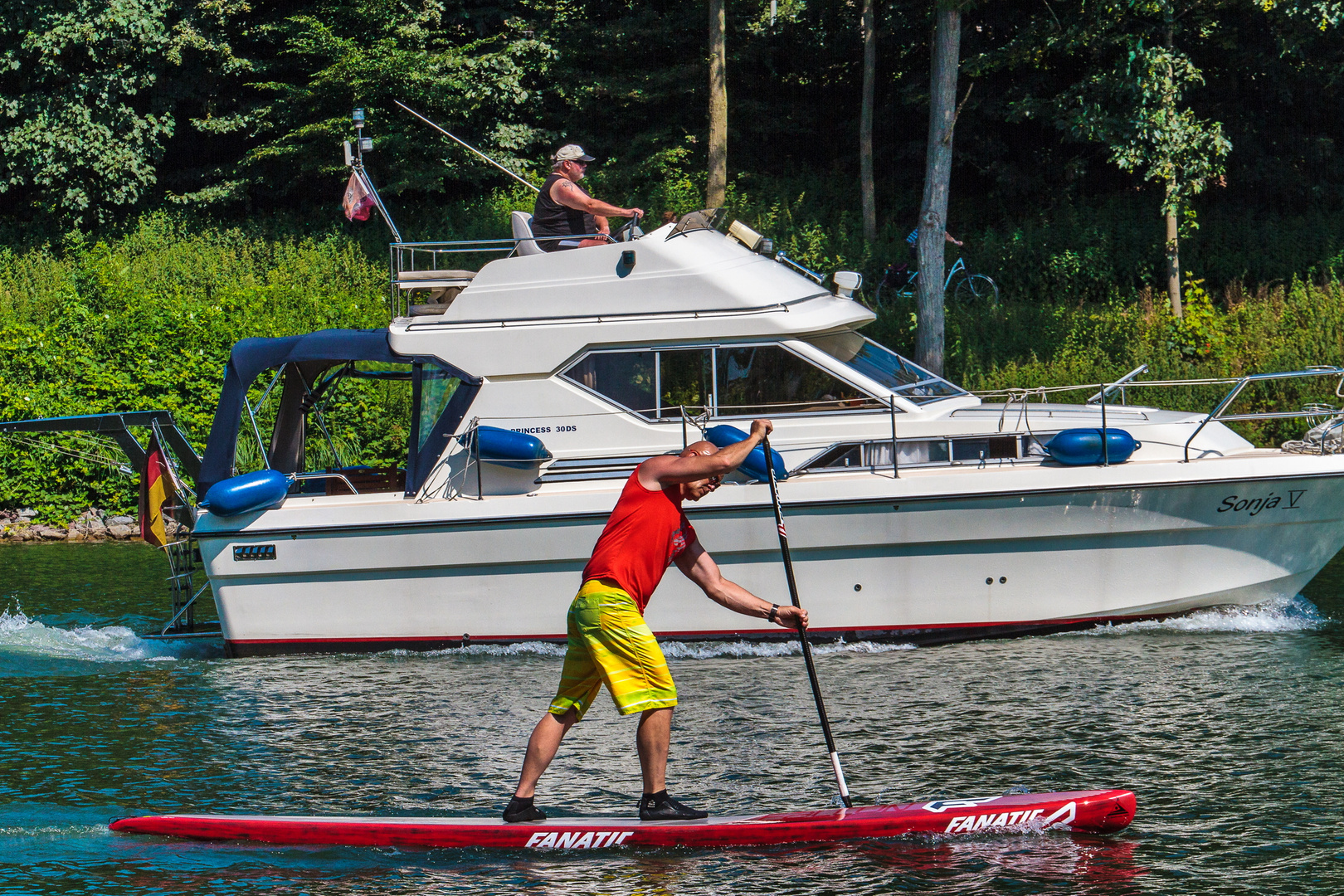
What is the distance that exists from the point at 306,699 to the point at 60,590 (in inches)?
198

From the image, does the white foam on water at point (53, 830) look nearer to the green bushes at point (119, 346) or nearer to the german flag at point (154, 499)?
the german flag at point (154, 499)

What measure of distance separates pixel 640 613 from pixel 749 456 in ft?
11.4

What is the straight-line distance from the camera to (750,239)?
1091 cm

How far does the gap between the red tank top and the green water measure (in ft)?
4.07

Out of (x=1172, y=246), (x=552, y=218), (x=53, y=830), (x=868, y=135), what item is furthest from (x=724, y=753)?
(x=868, y=135)

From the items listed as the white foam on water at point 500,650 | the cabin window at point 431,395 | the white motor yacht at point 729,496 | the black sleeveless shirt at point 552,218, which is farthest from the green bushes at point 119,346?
the white foam on water at point 500,650

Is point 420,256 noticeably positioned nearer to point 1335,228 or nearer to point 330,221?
point 330,221

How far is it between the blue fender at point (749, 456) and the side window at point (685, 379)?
50cm

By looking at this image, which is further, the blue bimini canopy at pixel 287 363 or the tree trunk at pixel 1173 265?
the tree trunk at pixel 1173 265

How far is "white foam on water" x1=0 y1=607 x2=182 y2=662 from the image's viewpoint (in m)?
9.93

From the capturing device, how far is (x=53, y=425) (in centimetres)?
1035

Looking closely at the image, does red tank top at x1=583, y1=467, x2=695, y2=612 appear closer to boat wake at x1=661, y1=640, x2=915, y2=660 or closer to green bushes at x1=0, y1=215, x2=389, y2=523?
boat wake at x1=661, y1=640, x2=915, y2=660

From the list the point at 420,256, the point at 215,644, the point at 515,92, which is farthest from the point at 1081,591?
the point at 515,92

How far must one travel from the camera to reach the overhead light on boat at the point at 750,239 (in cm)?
1090
